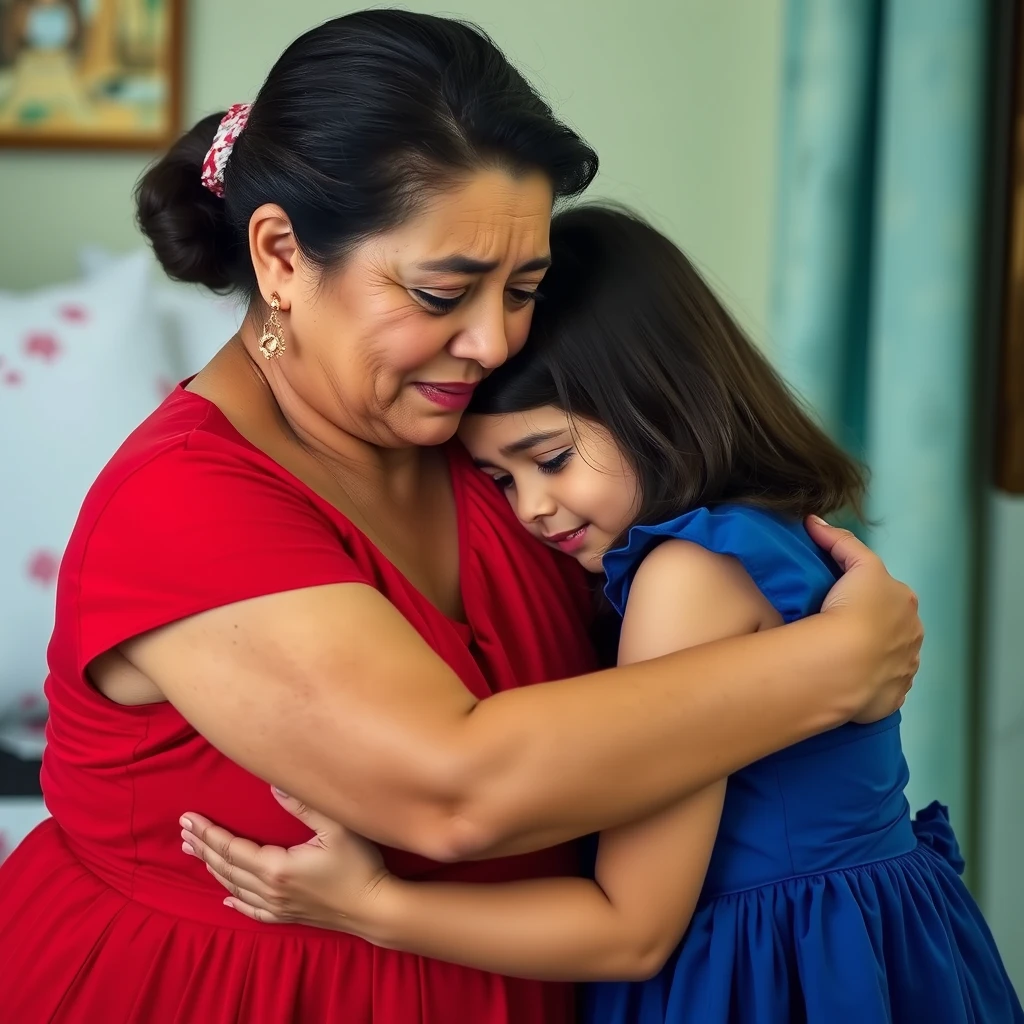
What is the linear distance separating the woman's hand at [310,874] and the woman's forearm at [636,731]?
0.37 ft

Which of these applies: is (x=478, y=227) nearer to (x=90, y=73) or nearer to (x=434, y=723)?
(x=434, y=723)

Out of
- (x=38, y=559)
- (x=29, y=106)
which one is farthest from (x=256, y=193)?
(x=29, y=106)

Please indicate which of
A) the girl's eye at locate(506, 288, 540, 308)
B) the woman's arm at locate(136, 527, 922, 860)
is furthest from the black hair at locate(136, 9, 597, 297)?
the woman's arm at locate(136, 527, 922, 860)

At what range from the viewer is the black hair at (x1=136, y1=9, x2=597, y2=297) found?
3.40 feet

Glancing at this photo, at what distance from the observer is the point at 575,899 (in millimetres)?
1047

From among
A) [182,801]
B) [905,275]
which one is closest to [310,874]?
[182,801]

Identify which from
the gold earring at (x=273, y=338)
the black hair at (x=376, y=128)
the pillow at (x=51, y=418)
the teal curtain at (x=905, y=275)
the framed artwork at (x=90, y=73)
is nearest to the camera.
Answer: the black hair at (x=376, y=128)

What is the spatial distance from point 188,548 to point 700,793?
1.51 feet

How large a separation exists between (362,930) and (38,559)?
915mm

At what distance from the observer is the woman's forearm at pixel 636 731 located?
3.06 feet

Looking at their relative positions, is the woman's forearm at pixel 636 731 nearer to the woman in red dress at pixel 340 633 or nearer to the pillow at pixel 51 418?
the woman in red dress at pixel 340 633

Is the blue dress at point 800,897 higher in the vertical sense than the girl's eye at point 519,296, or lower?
lower

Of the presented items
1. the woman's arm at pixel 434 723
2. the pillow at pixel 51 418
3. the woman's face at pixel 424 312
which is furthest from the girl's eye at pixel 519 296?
the pillow at pixel 51 418

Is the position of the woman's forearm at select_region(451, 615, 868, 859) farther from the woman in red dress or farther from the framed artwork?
the framed artwork
